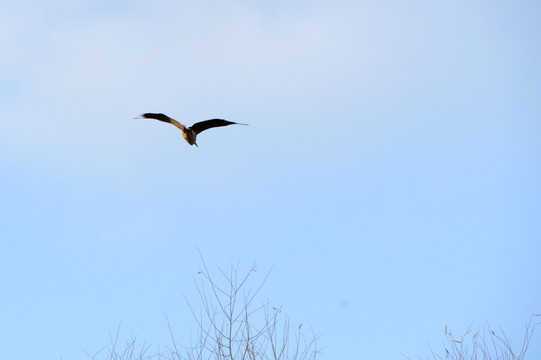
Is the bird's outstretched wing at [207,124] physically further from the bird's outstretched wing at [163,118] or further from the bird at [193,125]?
the bird's outstretched wing at [163,118]

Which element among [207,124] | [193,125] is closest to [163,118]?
[193,125]

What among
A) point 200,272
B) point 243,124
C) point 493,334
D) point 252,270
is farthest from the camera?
point 243,124

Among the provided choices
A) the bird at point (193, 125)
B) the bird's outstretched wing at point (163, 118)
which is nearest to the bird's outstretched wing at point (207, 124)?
the bird at point (193, 125)

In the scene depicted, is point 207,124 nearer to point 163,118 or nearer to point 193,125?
point 193,125

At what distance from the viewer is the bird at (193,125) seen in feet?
43.7

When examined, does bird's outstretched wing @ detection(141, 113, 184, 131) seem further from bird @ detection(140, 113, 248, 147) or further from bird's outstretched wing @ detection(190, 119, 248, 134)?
bird's outstretched wing @ detection(190, 119, 248, 134)

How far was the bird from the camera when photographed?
13.3 metres

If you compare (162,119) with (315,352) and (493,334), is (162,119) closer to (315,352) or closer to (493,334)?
(315,352)

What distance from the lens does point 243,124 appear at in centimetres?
1273

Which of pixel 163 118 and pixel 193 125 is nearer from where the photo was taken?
pixel 193 125

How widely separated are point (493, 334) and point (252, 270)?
9.64 ft

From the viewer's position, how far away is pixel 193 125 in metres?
13.3

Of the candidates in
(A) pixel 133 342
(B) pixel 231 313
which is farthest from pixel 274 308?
(A) pixel 133 342

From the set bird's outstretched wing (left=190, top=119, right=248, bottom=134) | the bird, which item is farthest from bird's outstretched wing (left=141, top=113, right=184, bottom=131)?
bird's outstretched wing (left=190, top=119, right=248, bottom=134)
